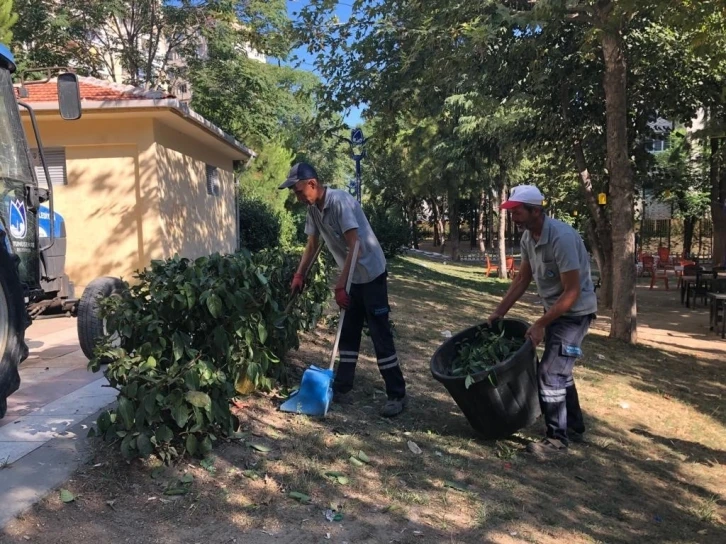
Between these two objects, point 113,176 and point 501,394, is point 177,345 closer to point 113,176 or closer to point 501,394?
point 501,394

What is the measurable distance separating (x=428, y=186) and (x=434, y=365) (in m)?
23.8

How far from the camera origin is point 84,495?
2.99 m

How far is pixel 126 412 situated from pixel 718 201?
14515mm

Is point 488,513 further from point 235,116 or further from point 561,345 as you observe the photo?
point 235,116

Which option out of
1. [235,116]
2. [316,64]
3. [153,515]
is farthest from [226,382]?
[235,116]

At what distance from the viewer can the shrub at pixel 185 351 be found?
3152 millimetres

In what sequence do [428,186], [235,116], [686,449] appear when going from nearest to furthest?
[686,449] < [235,116] < [428,186]

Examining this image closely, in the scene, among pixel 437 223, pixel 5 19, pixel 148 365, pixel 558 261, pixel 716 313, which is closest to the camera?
pixel 148 365

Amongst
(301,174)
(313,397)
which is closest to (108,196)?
(301,174)

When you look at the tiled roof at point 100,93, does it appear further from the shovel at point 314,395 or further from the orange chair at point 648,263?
the orange chair at point 648,263

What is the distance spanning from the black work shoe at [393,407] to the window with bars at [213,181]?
9.68m

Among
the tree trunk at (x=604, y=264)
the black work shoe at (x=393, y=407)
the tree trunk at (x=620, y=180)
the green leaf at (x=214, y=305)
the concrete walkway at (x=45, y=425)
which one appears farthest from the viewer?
the tree trunk at (x=604, y=264)

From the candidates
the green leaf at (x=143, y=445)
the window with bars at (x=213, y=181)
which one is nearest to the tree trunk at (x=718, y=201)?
the window with bars at (x=213, y=181)

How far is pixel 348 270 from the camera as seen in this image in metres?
4.23
